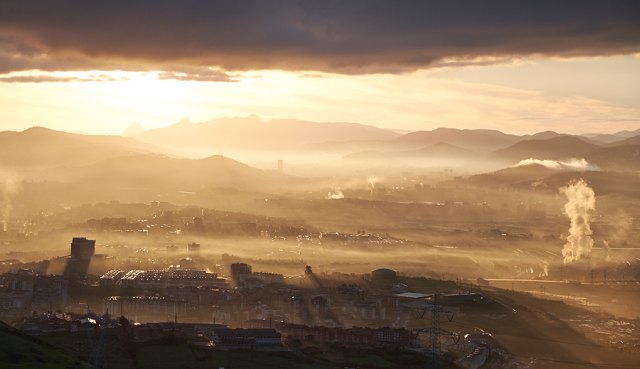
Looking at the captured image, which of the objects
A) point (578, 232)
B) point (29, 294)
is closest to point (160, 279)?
point (29, 294)

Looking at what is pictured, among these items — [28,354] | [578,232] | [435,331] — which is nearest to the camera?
[28,354]

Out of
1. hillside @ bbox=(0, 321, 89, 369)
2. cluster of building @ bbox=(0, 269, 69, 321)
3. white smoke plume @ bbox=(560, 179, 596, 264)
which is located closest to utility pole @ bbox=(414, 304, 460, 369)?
hillside @ bbox=(0, 321, 89, 369)

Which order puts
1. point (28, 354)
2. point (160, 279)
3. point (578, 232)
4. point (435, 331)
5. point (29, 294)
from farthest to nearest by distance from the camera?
point (578, 232) < point (160, 279) < point (29, 294) < point (435, 331) < point (28, 354)

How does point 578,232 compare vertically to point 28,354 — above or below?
above

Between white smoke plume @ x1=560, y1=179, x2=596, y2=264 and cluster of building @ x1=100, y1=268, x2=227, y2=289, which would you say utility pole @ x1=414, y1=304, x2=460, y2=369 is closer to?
cluster of building @ x1=100, y1=268, x2=227, y2=289

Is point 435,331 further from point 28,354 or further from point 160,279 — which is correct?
point 160,279

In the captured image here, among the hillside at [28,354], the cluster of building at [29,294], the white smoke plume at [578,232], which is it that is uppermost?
the white smoke plume at [578,232]

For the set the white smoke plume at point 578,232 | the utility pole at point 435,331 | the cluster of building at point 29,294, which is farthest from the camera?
the white smoke plume at point 578,232

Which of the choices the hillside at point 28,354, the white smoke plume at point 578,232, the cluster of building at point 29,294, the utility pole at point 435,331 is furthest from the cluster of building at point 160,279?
the white smoke plume at point 578,232

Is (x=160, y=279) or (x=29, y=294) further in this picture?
(x=160, y=279)

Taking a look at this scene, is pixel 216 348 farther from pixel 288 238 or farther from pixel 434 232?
pixel 434 232

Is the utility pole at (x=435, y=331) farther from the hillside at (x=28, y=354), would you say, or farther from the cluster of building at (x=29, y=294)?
the cluster of building at (x=29, y=294)
